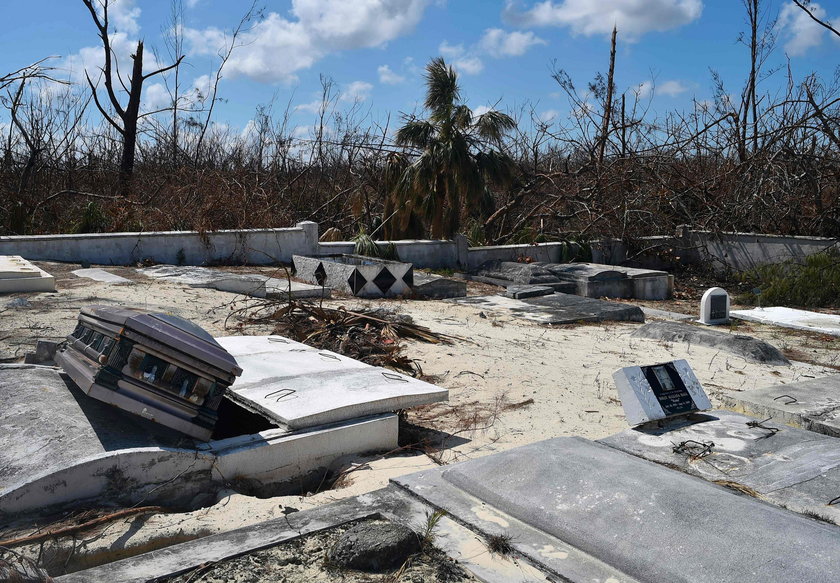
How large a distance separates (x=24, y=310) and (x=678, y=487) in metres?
6.73

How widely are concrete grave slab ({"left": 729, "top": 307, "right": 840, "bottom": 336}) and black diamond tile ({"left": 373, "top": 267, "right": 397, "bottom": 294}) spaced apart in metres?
5.09

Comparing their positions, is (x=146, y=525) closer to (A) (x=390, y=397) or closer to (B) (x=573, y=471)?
(A) (x=390, y=397)

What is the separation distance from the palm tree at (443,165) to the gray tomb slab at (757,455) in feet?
31.8

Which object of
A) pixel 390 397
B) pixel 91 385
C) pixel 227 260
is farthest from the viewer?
pixel 227 260

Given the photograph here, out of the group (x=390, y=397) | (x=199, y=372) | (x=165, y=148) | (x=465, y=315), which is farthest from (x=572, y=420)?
(x=165, y=148)

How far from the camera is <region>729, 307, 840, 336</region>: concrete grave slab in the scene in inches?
400

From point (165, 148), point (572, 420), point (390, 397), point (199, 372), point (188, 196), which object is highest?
point (165, 148)

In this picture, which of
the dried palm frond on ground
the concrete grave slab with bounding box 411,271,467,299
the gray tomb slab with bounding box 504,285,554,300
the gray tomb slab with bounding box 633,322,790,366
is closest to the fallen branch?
the dried palm frond on ground

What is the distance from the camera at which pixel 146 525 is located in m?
3.49

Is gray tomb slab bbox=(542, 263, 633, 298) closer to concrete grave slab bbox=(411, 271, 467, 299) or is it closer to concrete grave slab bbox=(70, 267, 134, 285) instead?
concrete grave slab bbox=(411, 271, 467, 299)

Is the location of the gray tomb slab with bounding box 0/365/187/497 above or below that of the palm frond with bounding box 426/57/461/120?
below

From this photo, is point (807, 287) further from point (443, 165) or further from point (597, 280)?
point (443, 165)

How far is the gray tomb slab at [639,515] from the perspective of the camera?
9.18 ft

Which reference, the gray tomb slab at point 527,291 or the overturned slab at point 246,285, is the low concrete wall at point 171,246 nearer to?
the overturned slab at point 246,285
